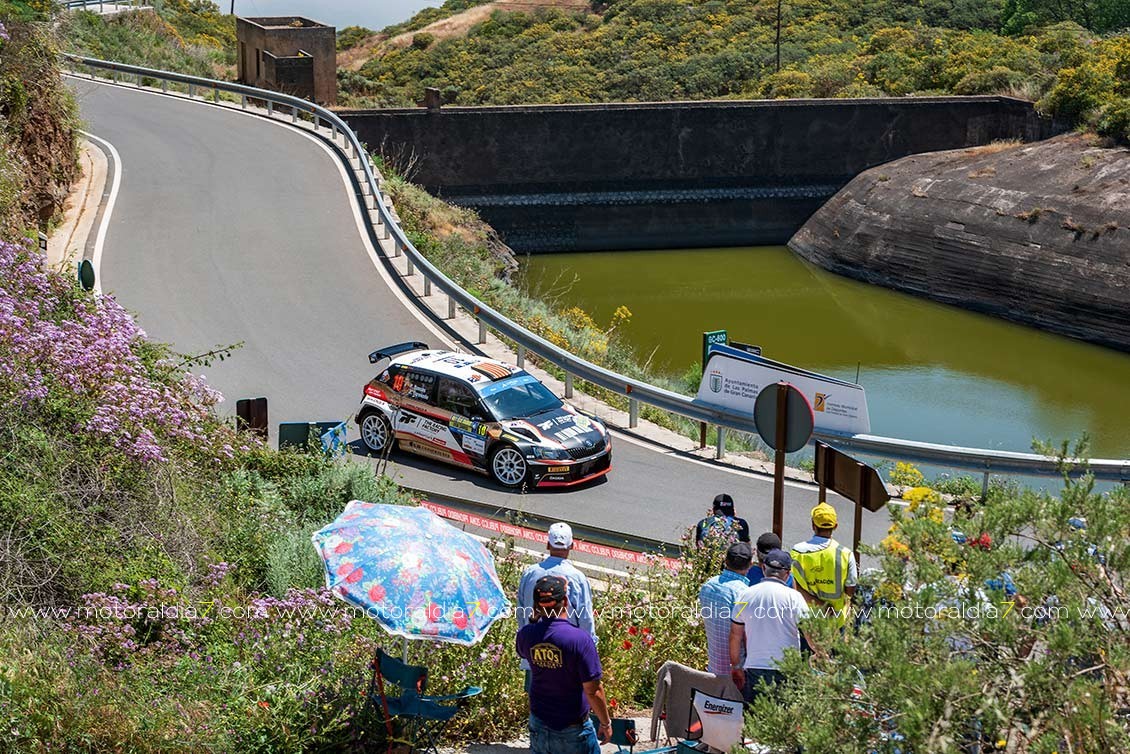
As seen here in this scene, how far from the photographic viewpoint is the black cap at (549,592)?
6.93 meters

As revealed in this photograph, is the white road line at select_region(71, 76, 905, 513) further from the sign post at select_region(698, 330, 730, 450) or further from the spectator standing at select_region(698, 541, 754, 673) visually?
the spectator standing at select_region(698, 541, 754, 673)

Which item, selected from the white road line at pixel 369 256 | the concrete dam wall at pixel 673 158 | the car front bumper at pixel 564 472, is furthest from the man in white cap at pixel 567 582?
the concrete dam wall at pixel 673 158

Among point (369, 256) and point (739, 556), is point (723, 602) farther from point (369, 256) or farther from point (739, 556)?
point (369, 256)

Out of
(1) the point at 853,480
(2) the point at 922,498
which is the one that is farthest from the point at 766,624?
(1) the point at 853,480

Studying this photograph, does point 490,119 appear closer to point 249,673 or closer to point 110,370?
point 110,370

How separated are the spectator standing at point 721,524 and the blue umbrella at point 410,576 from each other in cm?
317

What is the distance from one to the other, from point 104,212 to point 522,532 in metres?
16.5

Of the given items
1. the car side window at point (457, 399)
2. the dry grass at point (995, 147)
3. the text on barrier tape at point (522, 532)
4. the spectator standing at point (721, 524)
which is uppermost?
the dry grass at point (995, 147)

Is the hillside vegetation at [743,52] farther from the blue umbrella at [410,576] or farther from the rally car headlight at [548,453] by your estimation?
the blue umbrella at [410,576]

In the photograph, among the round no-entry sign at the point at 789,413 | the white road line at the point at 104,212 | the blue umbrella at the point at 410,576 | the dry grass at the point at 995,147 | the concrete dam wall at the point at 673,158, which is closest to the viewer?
the blue umbrella at the point at 410,576

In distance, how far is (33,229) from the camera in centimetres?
1902

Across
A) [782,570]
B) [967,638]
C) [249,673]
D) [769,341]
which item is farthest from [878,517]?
[769,341]

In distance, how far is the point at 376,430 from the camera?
1720 centimetres

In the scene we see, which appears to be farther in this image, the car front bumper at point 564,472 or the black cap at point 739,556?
the car front bumper at point 564,472
